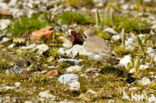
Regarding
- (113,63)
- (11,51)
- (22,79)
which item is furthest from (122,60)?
(11,51)

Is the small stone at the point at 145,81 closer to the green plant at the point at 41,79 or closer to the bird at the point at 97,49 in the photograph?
the bird at the point at 97,49

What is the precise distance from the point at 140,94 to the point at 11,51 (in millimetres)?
3277

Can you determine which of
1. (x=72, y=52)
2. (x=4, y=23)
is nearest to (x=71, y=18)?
(x=4, y=23)

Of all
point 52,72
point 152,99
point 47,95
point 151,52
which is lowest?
point 152,99

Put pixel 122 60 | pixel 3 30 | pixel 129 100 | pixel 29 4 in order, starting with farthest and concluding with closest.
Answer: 1. pixel 29 4
2. pixel 3 30
3. pixel 122 60
4. pixel 129 100

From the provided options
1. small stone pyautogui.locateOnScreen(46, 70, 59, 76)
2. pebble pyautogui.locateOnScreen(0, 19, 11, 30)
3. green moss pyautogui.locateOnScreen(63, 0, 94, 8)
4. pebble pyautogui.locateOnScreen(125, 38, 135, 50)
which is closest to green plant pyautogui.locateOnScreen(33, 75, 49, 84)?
small stone pyautogui.locateOnScreen(46, 70, 59, 76)

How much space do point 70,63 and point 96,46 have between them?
100cm

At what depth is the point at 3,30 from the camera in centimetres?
784

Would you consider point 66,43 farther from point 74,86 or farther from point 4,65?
point 74,86

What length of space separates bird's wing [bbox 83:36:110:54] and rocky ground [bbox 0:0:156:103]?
539 mm

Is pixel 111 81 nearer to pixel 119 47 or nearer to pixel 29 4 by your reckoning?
pixel 119 47

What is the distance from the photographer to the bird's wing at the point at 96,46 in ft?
16.6

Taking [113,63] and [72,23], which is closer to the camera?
[113,63]

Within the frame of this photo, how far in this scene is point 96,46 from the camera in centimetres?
516
